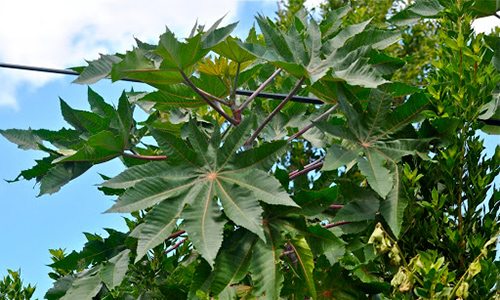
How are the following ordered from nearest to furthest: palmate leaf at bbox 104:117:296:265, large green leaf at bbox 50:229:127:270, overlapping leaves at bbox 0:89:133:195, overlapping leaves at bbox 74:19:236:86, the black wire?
palmate leaf at bbox 104:117:296:265
overlapping leaves at bbox 74:19:236:86
overlapping leaves at bbox 0:89:133:195
the black wire
large green leaf at bbox 50:229:127:270

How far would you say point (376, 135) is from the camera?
3064 mm

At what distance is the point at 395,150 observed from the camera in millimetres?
2969

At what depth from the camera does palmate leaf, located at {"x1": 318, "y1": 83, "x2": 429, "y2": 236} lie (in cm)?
289

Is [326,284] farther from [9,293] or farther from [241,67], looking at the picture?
[9,293]

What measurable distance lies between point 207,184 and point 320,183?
2.50 feet

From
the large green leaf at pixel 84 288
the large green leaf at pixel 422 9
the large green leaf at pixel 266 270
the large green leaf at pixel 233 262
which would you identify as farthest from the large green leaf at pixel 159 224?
the large green leaf at pixel 422 9

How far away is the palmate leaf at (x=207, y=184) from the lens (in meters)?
2.58

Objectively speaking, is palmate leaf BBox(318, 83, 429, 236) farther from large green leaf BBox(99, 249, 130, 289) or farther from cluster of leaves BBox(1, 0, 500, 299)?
large green leaf BBox(99, 249, 130, 289)

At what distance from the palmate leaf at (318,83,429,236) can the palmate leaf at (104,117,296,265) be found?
1.22ft

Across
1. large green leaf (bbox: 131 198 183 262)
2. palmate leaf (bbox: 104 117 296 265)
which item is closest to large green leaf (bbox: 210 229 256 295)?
palmate leaf (bbox: 104 117 296 265)

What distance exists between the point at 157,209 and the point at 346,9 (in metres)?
1.86

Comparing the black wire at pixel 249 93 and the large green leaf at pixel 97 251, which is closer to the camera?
the black wire at pixel 249 93

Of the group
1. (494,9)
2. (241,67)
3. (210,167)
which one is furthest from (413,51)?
(210,167)

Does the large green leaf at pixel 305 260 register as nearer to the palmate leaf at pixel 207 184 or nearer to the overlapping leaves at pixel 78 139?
the palmate leaf at pixel 207 184
